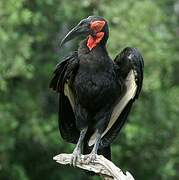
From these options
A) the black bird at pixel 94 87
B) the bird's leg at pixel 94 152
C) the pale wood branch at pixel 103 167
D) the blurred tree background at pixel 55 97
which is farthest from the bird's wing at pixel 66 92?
the blurred tree background at pixel 55 97

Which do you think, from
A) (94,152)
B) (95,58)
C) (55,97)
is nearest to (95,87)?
(95,58)

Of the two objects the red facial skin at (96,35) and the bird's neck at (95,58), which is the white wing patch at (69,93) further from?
the red facial skin at (96,35)

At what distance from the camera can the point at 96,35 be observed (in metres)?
6.47

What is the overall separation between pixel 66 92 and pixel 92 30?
59 centimetres

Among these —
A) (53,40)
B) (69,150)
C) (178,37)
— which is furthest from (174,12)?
(69,150)

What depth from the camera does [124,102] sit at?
664 centimetres

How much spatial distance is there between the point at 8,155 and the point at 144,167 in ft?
7.97

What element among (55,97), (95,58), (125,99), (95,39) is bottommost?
(55,97)

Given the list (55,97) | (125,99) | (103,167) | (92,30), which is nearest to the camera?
(103,167)

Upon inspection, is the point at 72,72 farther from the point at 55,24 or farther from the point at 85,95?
the point at 55,24

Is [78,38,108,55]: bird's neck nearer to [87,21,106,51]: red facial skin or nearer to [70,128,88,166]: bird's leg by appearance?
[87,21,106,51]: red facial skin

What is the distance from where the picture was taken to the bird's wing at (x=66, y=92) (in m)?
6.54

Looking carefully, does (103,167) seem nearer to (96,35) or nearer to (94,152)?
(94,152)

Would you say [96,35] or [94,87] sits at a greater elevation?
[96,35]
